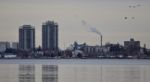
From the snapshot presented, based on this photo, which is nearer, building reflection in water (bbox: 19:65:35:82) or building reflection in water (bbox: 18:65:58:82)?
building reflection in water (bbox: 18:65:58:82)

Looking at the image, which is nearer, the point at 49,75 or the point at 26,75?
the point at 26,75

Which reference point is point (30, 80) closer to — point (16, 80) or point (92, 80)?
point (16, 80)

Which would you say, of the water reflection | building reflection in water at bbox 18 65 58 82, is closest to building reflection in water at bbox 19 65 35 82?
building reflection in water at bbox 18 65 58 82

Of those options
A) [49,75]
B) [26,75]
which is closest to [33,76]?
[26,75]

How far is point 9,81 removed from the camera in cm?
8119

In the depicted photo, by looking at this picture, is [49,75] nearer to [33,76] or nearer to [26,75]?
[26,75]

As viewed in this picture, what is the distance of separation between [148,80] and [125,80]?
2847mm

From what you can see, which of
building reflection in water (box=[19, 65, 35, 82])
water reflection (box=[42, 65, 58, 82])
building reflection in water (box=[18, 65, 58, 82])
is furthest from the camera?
water reflection (box=[42, 65, 58, 82])

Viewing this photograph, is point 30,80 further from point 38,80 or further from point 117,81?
point 117,81

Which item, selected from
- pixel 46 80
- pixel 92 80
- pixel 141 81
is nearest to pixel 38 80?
pixel 46 80

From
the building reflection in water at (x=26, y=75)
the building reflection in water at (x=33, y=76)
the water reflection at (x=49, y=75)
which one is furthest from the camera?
the water reflection at (x=49, y=75)

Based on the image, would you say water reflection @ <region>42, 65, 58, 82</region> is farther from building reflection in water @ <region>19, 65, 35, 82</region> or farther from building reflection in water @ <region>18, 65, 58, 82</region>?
building reflection in water @ <region>19, 65, 35, 82</region>

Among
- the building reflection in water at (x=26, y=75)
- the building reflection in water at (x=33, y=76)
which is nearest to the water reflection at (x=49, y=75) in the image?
the building reflection in water at (x=33, y=76)

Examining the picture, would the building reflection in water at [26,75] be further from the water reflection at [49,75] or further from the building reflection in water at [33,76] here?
the water reflection at [49,75]
